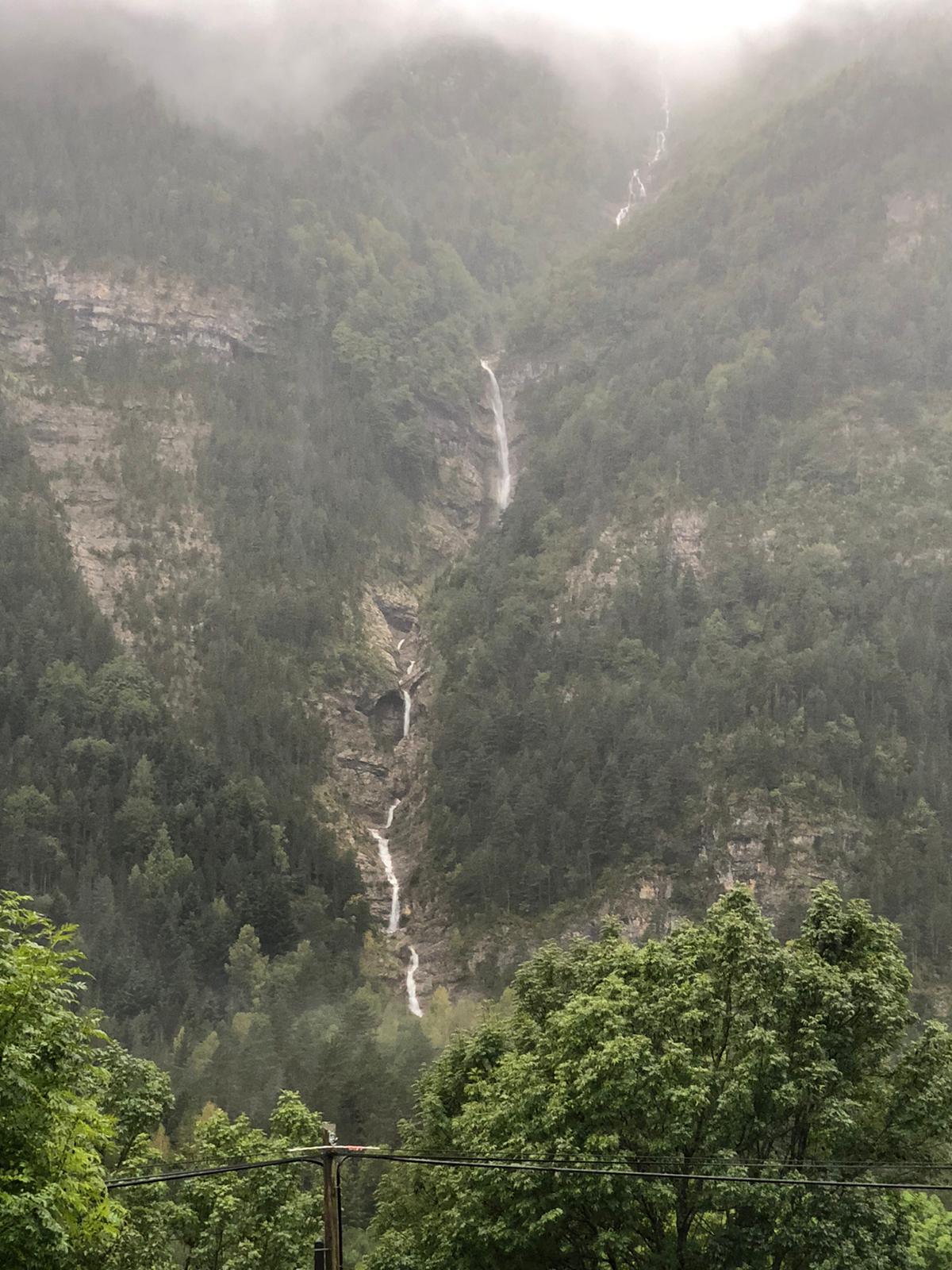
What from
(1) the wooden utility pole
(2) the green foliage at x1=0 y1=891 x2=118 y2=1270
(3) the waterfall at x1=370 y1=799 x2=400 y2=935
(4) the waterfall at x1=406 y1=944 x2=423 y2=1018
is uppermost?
(2) the green foliage at x1=0 y1=891 x2=118 y2=1270

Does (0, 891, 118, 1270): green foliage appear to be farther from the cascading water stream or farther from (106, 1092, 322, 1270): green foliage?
the cascading water stream

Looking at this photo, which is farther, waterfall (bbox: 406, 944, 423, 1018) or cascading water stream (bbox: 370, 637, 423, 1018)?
cascading water stream (bbox: 370, 637, 423, 1018)

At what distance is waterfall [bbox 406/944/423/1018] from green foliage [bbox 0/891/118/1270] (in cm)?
11716

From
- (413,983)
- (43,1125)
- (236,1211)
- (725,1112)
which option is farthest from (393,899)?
(43,1125)

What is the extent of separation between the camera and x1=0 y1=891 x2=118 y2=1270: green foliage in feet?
82.8

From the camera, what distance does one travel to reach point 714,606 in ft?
619

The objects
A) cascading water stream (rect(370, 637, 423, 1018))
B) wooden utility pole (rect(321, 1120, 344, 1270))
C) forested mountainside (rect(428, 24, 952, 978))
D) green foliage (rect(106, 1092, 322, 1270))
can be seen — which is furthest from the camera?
forested mountainside (rect(428, 24, 952, 978))

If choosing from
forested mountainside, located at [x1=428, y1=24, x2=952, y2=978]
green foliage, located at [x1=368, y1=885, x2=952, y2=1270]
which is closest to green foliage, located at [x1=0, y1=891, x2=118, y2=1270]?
green foliage, located at [x1=368, y1=885, x2=952, y2=1270]

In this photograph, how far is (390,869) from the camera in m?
178

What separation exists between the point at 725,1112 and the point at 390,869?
5428 inches

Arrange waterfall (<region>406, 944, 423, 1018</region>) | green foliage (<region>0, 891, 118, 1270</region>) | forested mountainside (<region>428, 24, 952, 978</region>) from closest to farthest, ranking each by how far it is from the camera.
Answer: green foliage (<region>0, 891, 118, 1270</region>) < waterfall (<region>406, 944, 423, 1018</region>) < forested mountainside (<region>428, 24, 952, 978</region>)

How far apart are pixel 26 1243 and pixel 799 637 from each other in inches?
6202

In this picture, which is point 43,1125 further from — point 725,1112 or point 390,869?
point 390,869

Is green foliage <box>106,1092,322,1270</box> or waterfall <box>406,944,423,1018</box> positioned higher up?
green foliage <box>106,1092,322,1270</box>
